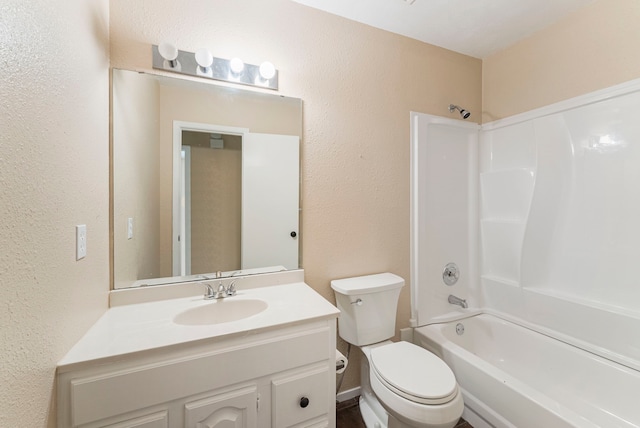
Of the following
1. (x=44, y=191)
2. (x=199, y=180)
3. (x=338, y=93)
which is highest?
(x=338, y=93)

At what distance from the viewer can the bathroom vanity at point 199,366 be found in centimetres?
83

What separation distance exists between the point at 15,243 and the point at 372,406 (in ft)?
5.95

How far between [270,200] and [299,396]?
0.97 m

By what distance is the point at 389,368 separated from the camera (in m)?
1.32

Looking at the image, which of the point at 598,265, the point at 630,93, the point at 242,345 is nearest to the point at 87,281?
the point at 242,345

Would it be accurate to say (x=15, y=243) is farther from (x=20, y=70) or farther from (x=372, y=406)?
(x=372, y=406)

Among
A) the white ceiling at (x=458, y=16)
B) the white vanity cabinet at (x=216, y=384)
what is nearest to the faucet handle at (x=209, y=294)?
the white vanity cabinet at (x=216, y=384)

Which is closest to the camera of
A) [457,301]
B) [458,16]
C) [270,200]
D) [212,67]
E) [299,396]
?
[299,396]

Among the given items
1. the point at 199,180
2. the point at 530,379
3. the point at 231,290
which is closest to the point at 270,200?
the point at 199,180

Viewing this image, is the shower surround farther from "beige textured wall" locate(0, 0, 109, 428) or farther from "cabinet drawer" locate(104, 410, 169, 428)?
"beige textured wall" locate(0, 0, 109, 428)

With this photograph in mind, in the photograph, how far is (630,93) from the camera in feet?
4.71

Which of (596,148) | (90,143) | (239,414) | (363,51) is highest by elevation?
(363,51)

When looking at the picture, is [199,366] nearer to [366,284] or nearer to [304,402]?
[304,402]

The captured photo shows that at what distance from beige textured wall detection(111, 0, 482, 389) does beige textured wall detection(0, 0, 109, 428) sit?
0.40 meters
